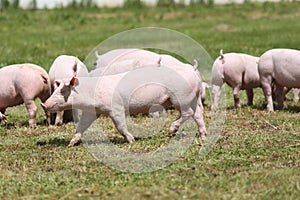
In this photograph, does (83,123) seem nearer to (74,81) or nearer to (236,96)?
(74,81)

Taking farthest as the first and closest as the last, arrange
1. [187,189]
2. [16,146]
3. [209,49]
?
[209,49], [16,146], [187,189]

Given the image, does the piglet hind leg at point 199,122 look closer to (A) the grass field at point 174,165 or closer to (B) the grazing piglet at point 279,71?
(A) the grass field at point 174,165

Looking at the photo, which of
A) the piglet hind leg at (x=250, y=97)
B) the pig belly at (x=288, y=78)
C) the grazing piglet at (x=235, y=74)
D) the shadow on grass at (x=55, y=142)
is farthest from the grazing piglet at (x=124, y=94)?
the piglet hind leg at (x=250, y=97)

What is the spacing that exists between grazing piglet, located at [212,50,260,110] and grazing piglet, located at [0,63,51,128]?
105 inches

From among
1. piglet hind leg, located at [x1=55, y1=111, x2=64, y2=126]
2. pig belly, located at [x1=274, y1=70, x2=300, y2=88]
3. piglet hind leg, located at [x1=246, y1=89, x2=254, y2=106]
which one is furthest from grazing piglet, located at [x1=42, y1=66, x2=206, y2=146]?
piglet hind leg, located at [x1=246, y1=89, x2=254, y2=106]

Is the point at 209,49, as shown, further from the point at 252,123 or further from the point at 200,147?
the point at 200,147

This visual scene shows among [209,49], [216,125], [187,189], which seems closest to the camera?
[187,189]

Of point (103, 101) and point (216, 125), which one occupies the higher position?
point (103, 101)

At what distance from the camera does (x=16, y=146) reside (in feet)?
24.8

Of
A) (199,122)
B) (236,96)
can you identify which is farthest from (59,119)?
(236,96)

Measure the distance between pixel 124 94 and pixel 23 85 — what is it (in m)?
1.89

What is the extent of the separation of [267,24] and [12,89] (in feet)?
55.0

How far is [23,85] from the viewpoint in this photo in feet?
28.7

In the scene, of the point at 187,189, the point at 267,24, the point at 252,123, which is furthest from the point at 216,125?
the point at 267,24
